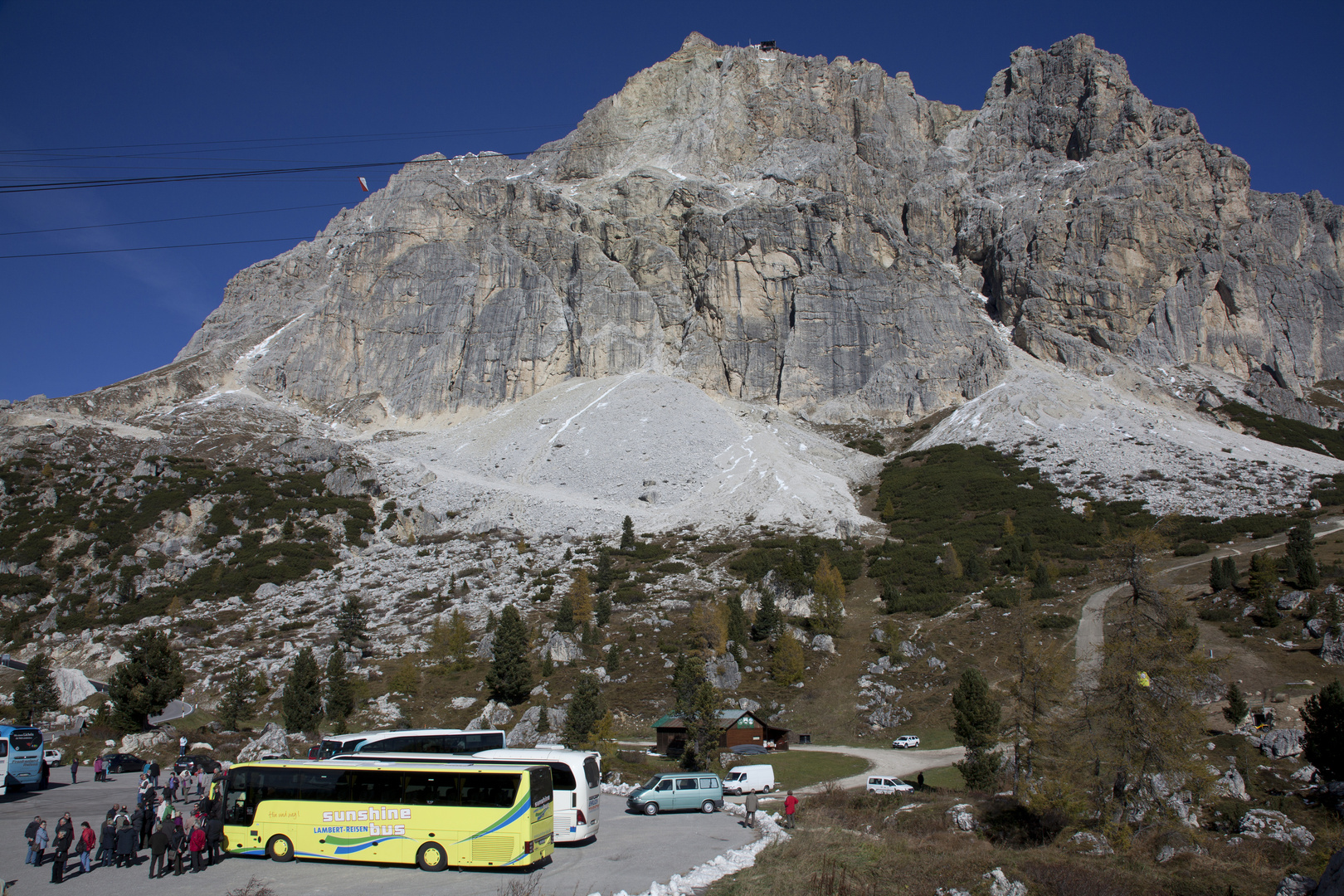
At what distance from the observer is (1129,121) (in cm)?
12219

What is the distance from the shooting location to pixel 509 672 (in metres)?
39.5

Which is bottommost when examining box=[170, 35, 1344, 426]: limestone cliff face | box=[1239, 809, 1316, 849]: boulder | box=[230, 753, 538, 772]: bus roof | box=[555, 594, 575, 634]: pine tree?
box=[1239, 809, 1316, 849]: boulder

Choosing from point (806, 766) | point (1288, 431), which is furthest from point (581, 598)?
point (1288, 431)

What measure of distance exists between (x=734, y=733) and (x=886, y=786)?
1112 centimetres

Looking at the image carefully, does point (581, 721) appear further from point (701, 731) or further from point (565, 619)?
point (565, 619)

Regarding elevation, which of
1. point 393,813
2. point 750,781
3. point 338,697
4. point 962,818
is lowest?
point 750,781

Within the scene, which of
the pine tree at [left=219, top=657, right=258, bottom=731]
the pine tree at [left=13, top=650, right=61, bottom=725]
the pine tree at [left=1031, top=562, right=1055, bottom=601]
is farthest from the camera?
the pine tree at [left=1031, top=562, right=1055, bottom=601]

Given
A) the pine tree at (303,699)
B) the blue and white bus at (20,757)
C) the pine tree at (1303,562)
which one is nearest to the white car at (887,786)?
the blue and white bus at (20,757)

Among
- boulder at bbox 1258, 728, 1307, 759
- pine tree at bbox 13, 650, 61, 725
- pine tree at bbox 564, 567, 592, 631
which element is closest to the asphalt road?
boulder at bbox 1258, 728, 1307, 759

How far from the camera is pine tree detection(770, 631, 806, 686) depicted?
1638 inches

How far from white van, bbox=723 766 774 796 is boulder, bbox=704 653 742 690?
51.5 ft

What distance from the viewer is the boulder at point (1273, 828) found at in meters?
15.2

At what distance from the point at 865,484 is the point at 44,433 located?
305 ft

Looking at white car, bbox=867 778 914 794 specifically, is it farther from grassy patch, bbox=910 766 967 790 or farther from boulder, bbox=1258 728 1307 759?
boulder, bbox=1258 728 1307 759
